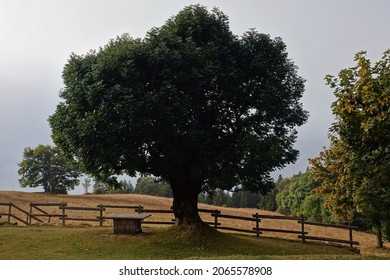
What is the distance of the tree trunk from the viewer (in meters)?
24.0

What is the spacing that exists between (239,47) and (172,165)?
901cm

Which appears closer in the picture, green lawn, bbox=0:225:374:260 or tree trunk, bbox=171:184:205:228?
green lawn, bbox=0:225:374:260

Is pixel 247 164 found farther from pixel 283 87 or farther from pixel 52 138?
pixel 52 138

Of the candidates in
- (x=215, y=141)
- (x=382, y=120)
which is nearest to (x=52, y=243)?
(x=215, y=141)

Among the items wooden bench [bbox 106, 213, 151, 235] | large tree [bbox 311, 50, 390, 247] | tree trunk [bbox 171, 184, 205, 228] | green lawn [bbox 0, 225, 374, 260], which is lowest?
green lawn [bbox 0, 225, 374, 260]

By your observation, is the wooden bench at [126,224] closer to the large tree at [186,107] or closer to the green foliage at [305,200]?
the large tree at [186,107]

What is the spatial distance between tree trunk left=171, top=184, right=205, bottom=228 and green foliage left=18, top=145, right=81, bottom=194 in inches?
2106

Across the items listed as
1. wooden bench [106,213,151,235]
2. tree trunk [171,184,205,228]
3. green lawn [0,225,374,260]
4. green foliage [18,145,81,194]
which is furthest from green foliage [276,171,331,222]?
green foliage [18,145,81,194]

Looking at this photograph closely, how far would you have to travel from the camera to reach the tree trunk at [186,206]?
947 inches

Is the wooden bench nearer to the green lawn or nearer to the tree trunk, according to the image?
the green lawn

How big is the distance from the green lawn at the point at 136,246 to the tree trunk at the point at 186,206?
863 millimetres

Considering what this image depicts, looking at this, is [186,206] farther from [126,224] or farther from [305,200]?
[305,200]

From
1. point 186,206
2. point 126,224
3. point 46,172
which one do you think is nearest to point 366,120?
point 186,206

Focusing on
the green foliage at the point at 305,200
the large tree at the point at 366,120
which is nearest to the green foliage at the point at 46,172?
the green foliage at the point at 305,200
